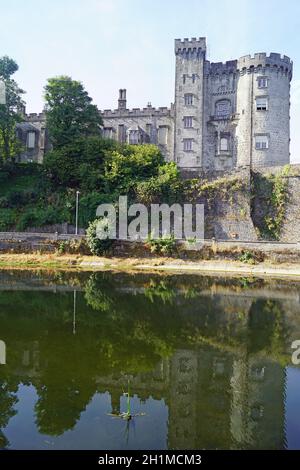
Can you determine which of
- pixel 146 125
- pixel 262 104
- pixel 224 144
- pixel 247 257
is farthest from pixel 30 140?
pixel 247 257

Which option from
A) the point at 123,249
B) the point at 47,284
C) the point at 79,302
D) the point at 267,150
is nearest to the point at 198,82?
the point at 267,150

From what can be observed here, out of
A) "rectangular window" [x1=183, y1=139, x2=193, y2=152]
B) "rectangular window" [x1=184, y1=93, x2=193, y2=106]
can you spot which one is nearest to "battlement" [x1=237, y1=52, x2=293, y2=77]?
"rectangular window" [x1=184, y1=93, x2=193, y2=106]

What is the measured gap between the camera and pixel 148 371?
11875mm

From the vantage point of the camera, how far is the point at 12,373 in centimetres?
1130

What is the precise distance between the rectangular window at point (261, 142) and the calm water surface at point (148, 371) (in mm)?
25942

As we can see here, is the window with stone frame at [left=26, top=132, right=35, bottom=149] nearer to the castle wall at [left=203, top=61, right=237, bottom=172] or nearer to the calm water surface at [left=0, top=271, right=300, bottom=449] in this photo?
the castle wall at [left=203, top=61, right=237, bottom=172]

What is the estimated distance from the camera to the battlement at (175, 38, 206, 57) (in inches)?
1821

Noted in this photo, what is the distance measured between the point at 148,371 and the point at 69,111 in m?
38.8

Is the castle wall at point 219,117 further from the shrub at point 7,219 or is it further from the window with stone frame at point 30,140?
the window with stone frame at point 30,140

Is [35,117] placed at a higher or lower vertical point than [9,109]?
higher

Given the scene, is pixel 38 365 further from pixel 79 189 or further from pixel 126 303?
pixel 79 189

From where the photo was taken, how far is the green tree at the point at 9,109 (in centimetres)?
4269

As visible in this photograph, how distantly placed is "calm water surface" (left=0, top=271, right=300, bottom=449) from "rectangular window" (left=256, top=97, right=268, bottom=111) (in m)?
28.4

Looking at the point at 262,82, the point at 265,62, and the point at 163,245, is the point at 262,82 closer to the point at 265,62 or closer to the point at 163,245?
the point at 265,62
